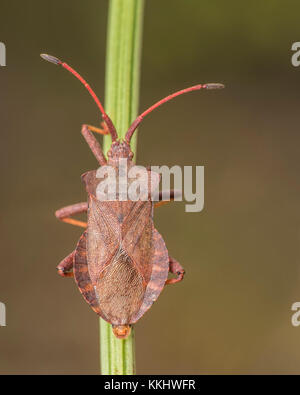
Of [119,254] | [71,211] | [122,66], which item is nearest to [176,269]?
[119,254]

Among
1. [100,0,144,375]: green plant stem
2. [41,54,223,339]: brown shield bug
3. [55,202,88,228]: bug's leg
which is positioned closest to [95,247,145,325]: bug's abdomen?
[41,54,223,339]: brown shield bug

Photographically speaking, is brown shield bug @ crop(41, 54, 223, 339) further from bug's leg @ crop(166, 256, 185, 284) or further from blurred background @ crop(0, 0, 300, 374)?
blurred background @ crop(0, 0, 300, 374)

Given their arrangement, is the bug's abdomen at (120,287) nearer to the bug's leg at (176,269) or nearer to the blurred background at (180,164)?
the bug's leg at (176,269)

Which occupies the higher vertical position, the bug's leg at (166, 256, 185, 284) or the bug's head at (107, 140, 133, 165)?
the bug's head at (107, 140, 133, 165)

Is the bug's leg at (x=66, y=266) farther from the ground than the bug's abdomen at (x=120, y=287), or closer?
farther from the ground

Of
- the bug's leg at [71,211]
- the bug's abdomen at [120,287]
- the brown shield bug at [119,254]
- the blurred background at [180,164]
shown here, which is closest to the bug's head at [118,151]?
the brown shield bug at [119,254]
